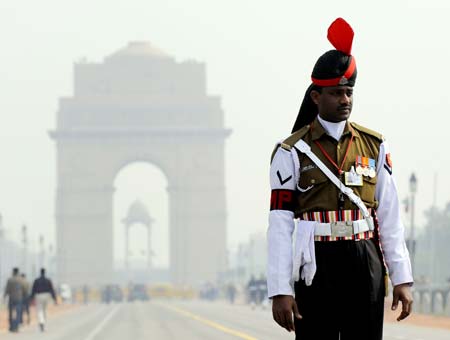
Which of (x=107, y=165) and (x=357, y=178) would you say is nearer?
(x=357, y=178)

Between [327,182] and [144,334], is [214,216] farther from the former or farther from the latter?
[327,182]

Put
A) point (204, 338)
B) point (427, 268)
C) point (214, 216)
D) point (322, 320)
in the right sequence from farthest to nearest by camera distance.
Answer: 1. point (214, 216)
2. point (427, 268)
3. point (204, 338)
4. point (322, 320)

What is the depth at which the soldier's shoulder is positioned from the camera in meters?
6.43

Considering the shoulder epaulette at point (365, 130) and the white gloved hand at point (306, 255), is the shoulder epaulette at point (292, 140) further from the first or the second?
the white gloved hand at point (306, 255)

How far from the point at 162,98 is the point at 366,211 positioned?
123 metres

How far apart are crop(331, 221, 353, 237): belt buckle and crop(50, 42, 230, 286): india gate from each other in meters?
118

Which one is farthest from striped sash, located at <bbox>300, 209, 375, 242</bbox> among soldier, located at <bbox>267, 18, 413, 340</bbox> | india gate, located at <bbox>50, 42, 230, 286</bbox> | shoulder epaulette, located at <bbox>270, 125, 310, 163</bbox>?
india gate, located at <bbox>50, 42, 230, 286</bbox>

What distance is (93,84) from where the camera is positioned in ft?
416

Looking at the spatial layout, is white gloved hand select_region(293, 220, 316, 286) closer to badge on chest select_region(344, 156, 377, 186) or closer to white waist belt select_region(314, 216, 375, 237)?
white waist belt select_region(314, 216, 375, 237)

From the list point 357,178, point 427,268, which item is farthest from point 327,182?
point 427,268

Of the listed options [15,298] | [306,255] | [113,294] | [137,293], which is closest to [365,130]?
[306,255]

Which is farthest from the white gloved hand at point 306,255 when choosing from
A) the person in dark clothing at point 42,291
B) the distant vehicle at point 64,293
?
the distant vehicle at point 64,293

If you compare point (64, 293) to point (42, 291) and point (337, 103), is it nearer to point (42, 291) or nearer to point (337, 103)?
point (42, 291)

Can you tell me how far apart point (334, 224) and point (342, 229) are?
0.04 meters
